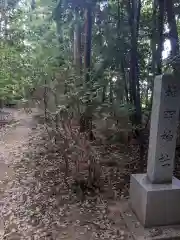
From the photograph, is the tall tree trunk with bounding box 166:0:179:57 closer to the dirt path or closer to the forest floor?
the forest floor

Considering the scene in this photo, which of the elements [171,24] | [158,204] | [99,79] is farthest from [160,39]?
[158,204]

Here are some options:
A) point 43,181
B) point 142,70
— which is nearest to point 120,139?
point 142,70

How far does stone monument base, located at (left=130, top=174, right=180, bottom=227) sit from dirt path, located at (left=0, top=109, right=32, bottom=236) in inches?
52.2

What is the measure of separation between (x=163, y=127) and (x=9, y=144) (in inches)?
176

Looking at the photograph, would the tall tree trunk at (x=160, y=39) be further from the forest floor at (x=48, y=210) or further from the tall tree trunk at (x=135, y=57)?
the forest floor at (x=48, y=210)

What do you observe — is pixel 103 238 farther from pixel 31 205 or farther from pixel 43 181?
pixel 43 181

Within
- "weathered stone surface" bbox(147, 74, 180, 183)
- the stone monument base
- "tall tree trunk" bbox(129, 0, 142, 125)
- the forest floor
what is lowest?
the forest floor

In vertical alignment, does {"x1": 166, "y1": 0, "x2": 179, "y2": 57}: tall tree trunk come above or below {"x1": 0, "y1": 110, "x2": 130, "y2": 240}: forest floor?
above

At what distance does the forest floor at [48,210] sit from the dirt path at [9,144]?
2 cm

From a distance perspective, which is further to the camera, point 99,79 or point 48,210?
point 99,79

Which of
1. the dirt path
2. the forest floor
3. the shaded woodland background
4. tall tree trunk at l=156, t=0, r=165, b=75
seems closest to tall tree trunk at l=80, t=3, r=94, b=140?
the shaded woodland background

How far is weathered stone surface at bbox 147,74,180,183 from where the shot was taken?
2418 millimetres

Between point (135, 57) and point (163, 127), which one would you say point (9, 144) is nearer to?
point (135, 57)

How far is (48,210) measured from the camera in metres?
2.92
